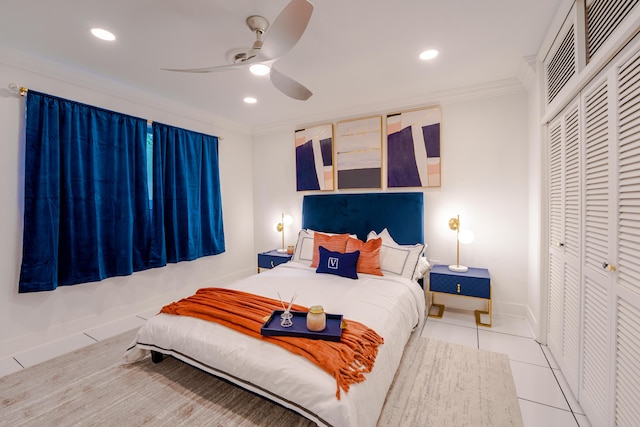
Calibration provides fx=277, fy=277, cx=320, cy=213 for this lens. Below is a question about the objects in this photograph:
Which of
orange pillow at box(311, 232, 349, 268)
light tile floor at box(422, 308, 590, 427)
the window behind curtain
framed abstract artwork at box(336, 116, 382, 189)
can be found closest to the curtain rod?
the window behind curtain

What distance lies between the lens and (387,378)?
1753 mm

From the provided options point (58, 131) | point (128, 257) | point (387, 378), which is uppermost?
point (58, 131)

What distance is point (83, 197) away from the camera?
107 inches

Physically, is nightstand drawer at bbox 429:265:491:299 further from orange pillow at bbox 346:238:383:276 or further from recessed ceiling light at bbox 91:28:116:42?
recessed ceiling light at bbox 91:28:116:42

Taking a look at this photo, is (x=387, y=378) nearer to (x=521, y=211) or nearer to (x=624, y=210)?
(x=624, y=210)

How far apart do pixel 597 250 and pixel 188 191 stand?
400cm

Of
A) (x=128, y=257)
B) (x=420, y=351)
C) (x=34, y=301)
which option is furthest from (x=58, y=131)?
(x=420, y=351)

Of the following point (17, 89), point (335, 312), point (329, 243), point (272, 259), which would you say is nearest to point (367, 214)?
point (329, 243)

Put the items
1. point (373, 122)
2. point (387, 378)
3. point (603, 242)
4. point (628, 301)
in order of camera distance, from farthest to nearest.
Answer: point (373, 122) < point (387, 378) < point (603, 242) < point (628, 301)

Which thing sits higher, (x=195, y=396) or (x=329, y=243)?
(x=329, y=243)

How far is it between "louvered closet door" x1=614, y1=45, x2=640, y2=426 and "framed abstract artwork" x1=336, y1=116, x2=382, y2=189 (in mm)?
2474

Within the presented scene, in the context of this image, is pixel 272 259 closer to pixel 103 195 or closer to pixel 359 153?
pixel 359 153

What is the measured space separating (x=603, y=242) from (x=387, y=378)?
1444 mm

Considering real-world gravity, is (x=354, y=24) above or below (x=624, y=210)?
above
